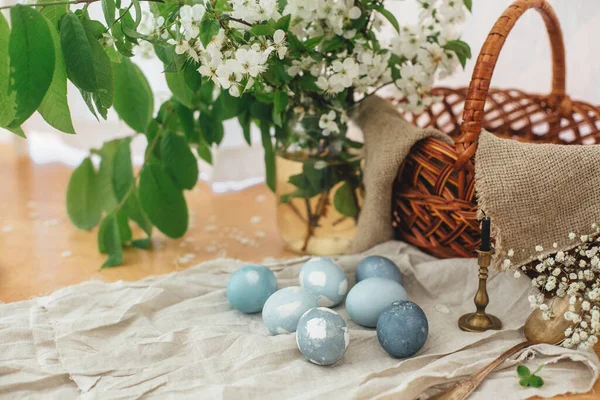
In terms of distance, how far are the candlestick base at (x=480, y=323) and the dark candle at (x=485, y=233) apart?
3.9 inches

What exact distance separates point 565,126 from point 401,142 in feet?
1.27

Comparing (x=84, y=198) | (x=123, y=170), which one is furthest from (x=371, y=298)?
(x=84, y=198)

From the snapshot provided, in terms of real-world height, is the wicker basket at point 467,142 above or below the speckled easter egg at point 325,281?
above

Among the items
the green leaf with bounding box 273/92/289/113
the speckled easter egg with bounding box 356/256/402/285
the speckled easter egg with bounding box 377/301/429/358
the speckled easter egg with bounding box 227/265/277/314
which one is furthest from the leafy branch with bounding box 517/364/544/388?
the green leaf with bounding box 273/92/289/113

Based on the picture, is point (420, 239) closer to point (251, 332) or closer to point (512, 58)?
point (251, 332)

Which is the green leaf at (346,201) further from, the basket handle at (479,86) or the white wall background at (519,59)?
the white wall background at (519,59)

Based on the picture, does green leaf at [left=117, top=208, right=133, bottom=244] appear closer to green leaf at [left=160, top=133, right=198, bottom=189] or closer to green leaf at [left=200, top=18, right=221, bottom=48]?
green leaf at [left=160, top=133, right=198, bottom=189]

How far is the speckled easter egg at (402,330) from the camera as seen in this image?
81cm

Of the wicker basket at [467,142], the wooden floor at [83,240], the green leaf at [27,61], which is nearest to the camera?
the green leaf at [27,61]

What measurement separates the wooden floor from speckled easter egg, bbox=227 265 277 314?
0.23 metres

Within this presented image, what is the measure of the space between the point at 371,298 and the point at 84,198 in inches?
25.1

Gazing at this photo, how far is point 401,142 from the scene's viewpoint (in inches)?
39.9

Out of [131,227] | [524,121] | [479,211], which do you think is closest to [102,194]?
[131,227]

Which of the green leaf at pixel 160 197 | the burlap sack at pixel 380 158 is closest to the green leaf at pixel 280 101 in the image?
the burlap sack at pixel 380 158
